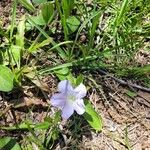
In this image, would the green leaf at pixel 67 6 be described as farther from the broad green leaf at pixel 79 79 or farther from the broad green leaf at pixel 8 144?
the broad green leaf at pixel 8 144

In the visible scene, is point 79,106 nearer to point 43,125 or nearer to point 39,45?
point 43,125

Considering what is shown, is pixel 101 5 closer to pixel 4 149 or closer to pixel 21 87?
pixel 21 87

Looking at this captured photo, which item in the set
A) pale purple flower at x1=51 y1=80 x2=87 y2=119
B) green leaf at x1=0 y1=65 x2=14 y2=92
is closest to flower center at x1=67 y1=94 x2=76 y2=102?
pale purple flower at x1=51 y1=80 x2=87 y2=119

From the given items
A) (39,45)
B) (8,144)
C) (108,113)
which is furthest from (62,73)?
(8,144)

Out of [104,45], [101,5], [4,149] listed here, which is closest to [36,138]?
[4,149]

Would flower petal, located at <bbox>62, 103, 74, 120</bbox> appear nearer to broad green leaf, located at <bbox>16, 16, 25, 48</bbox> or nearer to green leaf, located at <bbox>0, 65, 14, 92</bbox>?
green leaf, located at <bbox>0, 65, 14, 92</bbox>

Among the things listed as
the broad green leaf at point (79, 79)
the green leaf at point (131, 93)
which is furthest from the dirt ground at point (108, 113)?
the broad green leaf at point (79, 79)

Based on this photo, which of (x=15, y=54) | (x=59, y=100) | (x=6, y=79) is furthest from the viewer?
(x=15, y=54)
